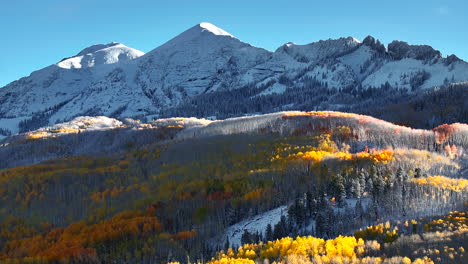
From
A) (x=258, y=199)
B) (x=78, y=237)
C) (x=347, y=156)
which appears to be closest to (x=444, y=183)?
(x=347, y=156)

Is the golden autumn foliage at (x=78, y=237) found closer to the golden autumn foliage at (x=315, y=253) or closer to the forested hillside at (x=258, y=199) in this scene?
the forested hillside at (x=258, y=199)

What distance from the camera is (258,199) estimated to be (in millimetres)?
A: 43781

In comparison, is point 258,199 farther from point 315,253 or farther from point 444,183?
point 315,253

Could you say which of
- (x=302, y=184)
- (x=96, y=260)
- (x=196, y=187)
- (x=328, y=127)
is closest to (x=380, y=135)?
(x=328, y=127)

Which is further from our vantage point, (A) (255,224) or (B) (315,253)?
(A) (255,224)

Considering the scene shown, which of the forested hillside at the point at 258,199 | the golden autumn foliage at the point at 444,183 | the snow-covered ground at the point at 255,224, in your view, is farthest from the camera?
the snow-covered ground at the point at 255,224

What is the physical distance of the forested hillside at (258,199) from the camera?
2470 centimetres

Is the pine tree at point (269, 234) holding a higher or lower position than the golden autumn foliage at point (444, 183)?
lower

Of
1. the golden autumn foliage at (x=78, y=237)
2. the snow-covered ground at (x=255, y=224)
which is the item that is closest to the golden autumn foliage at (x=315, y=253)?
the snow-covered ground at (x=255, y=224)

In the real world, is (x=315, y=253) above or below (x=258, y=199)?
above

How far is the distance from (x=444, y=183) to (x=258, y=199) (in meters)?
18.5

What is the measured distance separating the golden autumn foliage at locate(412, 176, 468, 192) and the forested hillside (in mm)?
166

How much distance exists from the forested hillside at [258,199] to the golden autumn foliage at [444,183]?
17cm

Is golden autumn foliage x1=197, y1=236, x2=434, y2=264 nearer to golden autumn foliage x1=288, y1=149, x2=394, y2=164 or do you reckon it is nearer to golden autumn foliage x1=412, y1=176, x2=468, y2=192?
golden autumn foliage x1=412, y1=176, x2=468, y2=192
